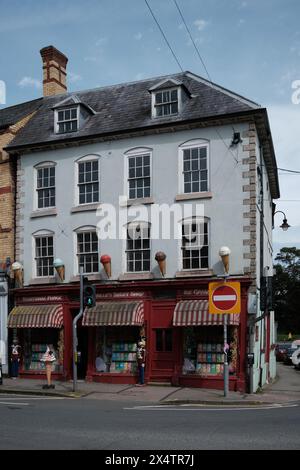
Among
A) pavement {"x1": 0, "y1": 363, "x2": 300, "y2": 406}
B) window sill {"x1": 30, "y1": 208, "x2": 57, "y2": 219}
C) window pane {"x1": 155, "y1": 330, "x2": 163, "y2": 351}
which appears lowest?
pavement {"x1": 0, "y1": 363, "x2": 300, "y2": 406}

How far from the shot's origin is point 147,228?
2250 cm

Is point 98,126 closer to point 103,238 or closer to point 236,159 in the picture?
point 103,238

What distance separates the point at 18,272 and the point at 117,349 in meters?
5.28

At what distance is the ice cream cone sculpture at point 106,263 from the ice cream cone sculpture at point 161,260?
1.99 meters

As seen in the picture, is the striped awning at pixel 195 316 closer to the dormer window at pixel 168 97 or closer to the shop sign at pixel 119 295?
the shop sign at pixel 119 295

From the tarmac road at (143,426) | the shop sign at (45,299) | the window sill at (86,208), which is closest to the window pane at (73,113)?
the window sill at (86,208)

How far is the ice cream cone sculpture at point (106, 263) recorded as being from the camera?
73.7 ft

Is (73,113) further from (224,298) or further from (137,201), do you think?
(224,298)

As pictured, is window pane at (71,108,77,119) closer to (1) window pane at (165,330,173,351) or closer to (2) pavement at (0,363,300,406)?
(1) window pane at (165,330,173,351)

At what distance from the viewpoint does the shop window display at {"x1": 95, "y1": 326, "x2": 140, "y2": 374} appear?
22.2 metres

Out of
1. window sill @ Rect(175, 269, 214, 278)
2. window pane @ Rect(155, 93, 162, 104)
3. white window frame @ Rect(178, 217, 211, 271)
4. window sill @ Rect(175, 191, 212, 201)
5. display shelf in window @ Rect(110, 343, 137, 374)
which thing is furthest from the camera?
window pane @ Rect(155, 93, 162, 104)

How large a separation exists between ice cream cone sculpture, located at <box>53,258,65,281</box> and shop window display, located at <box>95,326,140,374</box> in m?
2.56

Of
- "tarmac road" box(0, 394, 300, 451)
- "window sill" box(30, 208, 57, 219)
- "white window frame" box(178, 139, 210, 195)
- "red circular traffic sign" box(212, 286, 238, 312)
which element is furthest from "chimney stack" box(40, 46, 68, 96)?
"tarmac road" box(0, 394, 300, 451)
